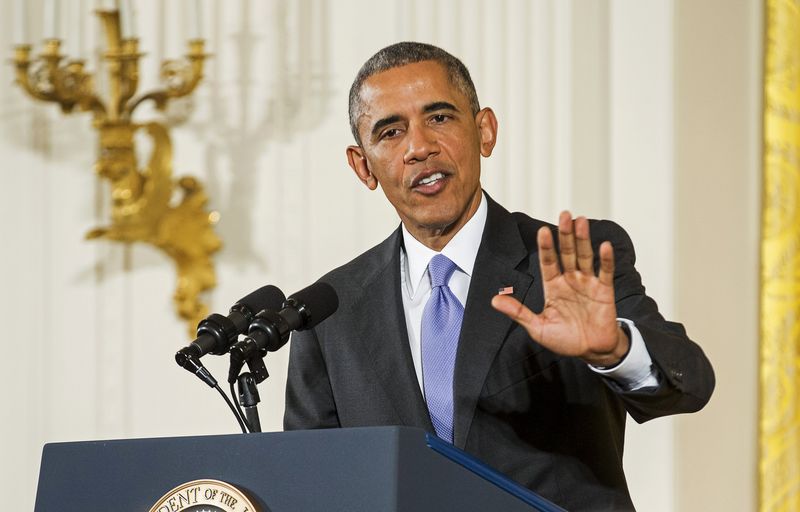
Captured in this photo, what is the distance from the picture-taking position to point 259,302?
5.92 feet

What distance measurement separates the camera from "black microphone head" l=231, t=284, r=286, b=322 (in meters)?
1.77

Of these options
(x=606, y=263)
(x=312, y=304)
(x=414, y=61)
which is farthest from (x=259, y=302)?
(x=414, y=61)

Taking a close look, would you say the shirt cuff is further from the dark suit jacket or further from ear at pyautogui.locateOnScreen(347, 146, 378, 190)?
ear at pyautogui.locateOnScreen(347, 146, 378, 190)

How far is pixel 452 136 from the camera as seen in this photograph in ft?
7.41

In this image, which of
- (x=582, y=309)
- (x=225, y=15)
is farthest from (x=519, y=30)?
(x=582, y=309)

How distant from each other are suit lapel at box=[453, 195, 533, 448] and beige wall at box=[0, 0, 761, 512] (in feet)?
3.72

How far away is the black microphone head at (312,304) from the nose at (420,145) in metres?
0.48

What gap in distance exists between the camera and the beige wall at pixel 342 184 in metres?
3.28

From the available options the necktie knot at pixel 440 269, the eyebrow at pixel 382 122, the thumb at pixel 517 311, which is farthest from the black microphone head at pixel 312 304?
the eyebrow at pixel 382 122

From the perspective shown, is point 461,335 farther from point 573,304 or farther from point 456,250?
point 573,304

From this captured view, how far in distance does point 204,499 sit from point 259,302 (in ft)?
1.29

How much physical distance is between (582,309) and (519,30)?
6.58ft

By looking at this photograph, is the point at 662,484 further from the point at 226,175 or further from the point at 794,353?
the point at 226,175

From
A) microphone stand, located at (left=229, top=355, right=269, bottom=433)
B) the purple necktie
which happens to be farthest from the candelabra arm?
microphone stand, located at (left=229, top=355, right=269, bottom=433)
